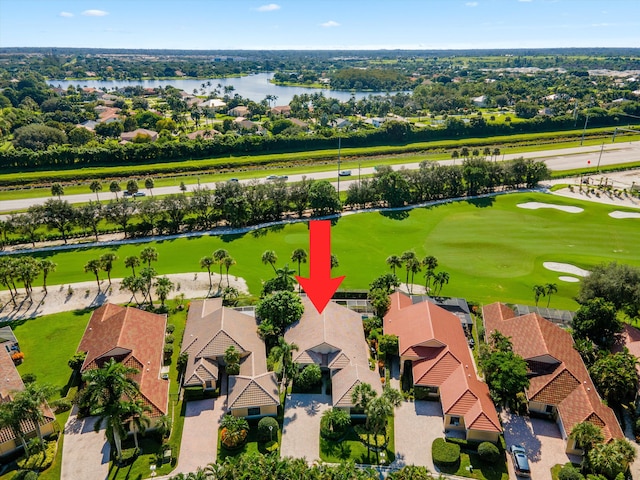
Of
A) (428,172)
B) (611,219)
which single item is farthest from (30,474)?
(611,219)

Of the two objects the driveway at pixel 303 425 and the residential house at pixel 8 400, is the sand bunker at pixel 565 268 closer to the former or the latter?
the driveway at pixel 303 425

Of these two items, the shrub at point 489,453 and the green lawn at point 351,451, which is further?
the green lawn at point 351,451

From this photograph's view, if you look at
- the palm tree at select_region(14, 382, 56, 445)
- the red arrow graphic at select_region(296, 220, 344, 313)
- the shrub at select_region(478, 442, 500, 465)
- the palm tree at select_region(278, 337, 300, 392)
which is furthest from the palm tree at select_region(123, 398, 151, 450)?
the shrub at select_region(478, 442, 500, 465)

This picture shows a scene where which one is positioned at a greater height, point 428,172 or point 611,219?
point 428,172

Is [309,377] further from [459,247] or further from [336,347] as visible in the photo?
[459,247]

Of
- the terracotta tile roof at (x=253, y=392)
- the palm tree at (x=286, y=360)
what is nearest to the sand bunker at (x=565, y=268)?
the palm tree at (x=286, y=360)

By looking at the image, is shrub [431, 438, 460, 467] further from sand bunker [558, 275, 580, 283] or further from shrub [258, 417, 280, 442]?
sand bunker [558, 275, 580, 283]

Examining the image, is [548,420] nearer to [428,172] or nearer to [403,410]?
[403,410]
